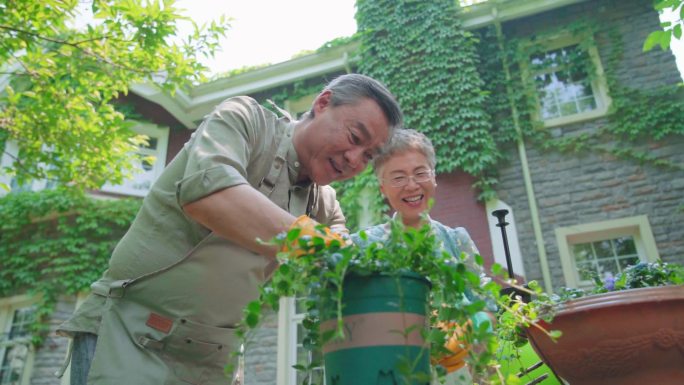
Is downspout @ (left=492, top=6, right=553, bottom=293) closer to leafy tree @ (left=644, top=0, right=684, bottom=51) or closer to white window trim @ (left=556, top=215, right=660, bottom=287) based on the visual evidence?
white window trim @ (left=556, top=215, right=660, bottom=287)

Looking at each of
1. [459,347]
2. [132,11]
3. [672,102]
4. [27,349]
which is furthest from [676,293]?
[27,349]

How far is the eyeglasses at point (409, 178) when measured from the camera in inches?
83.3

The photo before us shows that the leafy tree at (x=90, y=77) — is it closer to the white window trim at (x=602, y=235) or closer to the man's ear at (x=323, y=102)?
the man's ear at (x=323, y=102)

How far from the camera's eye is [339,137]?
166 cm

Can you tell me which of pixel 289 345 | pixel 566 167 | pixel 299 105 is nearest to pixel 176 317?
pixel 289 345

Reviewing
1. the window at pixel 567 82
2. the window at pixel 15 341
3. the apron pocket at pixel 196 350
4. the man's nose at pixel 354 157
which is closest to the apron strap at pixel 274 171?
the man's nose at pixel 354 157

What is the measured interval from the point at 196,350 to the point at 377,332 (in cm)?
85

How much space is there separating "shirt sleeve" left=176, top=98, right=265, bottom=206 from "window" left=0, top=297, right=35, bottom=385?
8577 millimetres

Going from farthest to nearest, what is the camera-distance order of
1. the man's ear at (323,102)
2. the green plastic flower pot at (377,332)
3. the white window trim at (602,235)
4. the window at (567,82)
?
the window at (567,82), the white window trim at (602,235), the man's ear at (323,102), the green plastic flower pot at (377,332)

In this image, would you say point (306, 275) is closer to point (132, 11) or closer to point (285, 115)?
point (285, 115)

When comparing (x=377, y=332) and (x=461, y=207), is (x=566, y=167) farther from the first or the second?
(x=377, y=332)

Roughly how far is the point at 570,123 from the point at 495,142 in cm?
109

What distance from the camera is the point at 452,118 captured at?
709cm

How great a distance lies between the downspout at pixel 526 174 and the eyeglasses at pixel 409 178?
458cm
